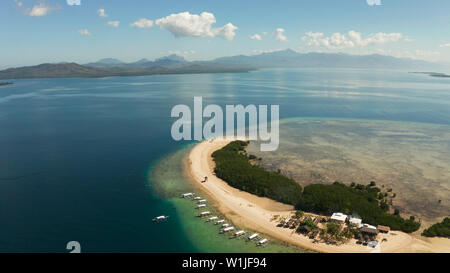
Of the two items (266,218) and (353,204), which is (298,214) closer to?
(266,218)

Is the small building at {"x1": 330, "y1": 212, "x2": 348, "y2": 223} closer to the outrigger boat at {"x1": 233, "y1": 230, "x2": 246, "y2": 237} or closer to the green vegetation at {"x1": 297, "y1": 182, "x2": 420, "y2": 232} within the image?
the green vegetation at {"x1": 297, "y1": 182, "x2": 420, "y2": 232}

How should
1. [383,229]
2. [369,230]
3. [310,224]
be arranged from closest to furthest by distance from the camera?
[369,230], [383,229], [310,224]

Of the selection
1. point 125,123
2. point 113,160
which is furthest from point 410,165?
point 125,123

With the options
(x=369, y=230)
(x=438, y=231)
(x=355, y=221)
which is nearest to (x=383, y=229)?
(x=369, y=230)

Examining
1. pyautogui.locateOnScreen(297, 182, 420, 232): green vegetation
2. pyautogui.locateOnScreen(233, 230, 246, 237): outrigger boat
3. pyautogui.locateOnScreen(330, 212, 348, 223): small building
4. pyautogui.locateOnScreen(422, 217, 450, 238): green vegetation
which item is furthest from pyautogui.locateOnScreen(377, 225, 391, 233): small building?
pyautogui.locateOnScreen(233, 230, 246, 237): outrigger boat
